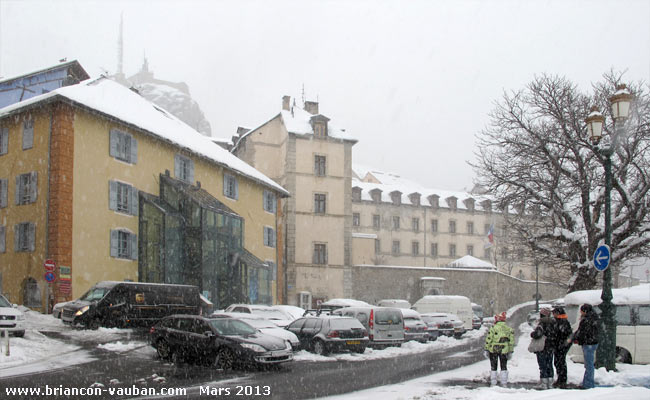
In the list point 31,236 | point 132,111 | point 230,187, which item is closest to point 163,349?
point 31,236

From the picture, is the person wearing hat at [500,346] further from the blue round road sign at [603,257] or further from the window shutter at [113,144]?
the window shutter at [113,144]

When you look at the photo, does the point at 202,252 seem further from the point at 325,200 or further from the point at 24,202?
the point at 325,200

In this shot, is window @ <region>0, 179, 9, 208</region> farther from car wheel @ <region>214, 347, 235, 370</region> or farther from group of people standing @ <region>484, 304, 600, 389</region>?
group of people standing @ <region>484, 304, 600, 389</region>

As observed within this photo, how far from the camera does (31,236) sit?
27.1 metres

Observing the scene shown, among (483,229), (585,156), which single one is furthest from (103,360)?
(483,229)

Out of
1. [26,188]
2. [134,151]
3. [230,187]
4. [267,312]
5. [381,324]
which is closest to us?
[381,324]

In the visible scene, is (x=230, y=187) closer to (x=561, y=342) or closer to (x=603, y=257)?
(x=603, y=257)

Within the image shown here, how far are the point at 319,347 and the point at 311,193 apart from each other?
31402 mm

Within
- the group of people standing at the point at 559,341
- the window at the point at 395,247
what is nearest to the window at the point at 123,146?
the group of people standing at the point at 559,341

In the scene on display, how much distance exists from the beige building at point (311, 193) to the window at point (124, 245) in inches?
816

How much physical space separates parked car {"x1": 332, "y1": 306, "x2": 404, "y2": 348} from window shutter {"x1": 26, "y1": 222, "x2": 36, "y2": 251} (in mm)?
13207

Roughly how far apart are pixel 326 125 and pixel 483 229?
3731 cm

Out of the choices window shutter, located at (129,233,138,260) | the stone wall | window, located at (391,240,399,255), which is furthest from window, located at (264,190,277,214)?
window, located at (391,240,399,255)

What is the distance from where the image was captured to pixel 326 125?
173ft
